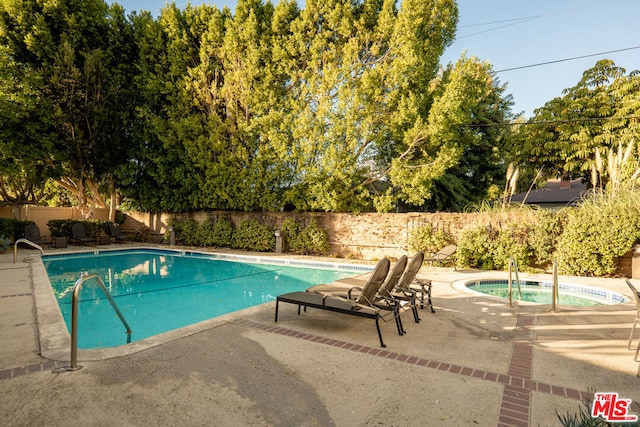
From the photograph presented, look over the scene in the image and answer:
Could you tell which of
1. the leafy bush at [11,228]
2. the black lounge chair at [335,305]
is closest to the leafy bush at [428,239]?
the black lounge chair at [335,305]

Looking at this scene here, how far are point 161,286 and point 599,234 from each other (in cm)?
1210

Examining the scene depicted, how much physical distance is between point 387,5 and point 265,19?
5946 millimetres

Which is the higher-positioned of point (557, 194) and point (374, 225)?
point (557, 194)

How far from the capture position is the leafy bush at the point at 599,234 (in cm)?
975

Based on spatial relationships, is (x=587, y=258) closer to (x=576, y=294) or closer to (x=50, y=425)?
(x=576, y=294)

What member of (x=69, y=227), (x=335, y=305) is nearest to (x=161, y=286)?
(x=335, y=305)

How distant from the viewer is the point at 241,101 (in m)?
17.6

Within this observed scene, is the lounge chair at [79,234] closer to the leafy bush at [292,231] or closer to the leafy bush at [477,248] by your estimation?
the leafy bush at [292,231]

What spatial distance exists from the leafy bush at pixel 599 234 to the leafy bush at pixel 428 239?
11.2 feet

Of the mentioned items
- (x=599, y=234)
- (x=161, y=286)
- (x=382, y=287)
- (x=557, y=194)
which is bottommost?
(x=161, y=286)

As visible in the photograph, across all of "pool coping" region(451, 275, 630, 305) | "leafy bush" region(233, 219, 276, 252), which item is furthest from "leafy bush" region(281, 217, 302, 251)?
"pool coping" region(451, 275, 630, 305)

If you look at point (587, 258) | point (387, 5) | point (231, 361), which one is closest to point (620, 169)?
point (587, 258)

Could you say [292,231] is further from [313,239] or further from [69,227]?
[69,227]

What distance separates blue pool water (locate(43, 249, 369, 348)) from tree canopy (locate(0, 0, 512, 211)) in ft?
13.8
